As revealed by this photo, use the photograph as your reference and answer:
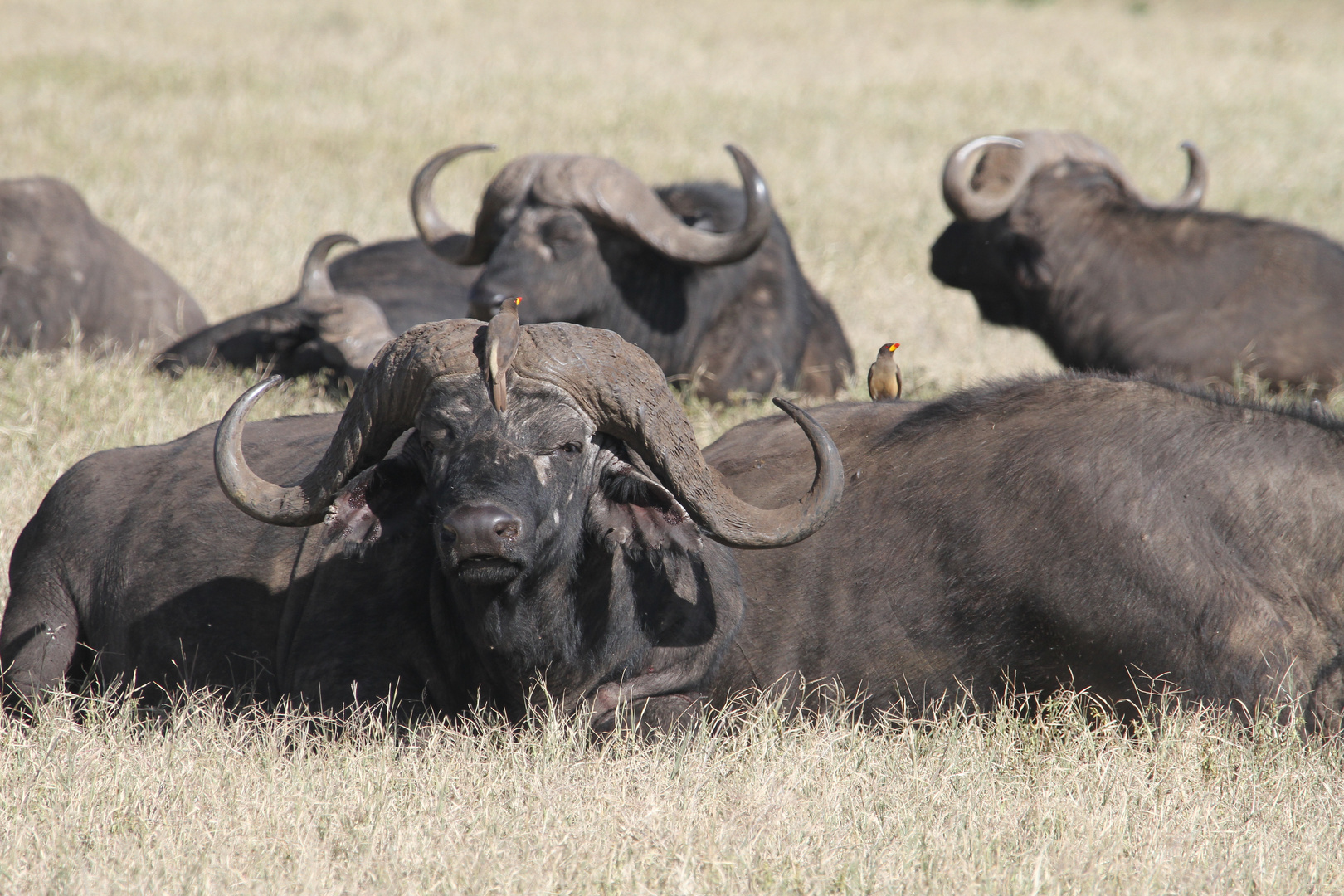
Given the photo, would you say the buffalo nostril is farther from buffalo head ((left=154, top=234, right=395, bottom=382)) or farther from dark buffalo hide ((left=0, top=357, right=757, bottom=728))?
buffalo head ((left=154, top=234, right=395, bottom=382))

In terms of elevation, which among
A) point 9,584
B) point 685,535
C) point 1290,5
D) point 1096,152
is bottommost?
point 9,584

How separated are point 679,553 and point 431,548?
0.80m

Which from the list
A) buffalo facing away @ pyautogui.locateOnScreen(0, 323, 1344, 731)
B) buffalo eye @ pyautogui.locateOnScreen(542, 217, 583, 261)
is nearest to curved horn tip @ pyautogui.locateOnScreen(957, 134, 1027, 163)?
buffalo eye @ pyautogui.locateOnScreen(542, 217, 583, 261)

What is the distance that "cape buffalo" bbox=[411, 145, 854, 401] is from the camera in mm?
8234

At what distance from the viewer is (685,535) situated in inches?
164

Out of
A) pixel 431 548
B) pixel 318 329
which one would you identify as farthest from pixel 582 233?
pixel 431 548

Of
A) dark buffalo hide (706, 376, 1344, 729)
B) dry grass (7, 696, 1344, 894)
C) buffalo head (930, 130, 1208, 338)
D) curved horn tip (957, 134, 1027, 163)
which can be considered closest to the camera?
dry grass (7, 696, 1344, 894)

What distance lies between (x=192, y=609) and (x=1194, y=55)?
23.9m

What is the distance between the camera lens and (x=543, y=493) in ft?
12.8

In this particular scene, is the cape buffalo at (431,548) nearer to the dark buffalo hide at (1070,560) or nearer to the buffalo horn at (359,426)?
the buffalo horn at (359,426)

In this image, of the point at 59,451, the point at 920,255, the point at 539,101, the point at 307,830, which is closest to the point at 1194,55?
the point at 539,101

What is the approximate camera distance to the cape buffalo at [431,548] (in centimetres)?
393

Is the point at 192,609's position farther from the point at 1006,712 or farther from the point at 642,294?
the point at 642,294

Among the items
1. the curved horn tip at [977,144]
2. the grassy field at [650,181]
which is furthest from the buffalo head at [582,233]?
the curved horn tip at [977,144]
